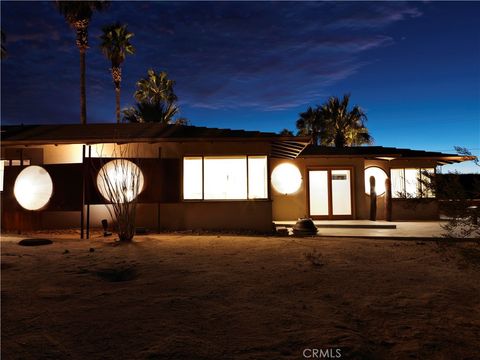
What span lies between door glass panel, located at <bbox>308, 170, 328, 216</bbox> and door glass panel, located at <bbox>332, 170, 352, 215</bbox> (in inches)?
12.1

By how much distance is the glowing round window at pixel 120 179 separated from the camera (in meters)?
9.00

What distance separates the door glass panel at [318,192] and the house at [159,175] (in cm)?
21

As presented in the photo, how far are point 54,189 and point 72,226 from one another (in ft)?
6.42

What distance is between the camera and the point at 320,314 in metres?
3.69

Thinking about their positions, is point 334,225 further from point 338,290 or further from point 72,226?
point 72,226

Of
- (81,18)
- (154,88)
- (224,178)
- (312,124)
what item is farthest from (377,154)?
(154,88)

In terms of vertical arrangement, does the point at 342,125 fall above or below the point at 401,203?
above

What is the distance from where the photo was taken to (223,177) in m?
12.4

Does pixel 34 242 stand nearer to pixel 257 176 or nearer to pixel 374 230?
pixel 257 176

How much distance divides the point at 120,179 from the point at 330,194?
803 cm

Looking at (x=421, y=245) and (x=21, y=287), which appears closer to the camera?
(x=21, y=287)

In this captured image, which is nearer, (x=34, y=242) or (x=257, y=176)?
(x=34, y=242)

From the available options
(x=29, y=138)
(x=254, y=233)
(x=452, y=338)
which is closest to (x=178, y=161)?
(x=254, y=233)

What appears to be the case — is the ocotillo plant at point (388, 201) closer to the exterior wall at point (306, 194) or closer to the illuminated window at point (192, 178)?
the exterior wall at point (306, 194)
